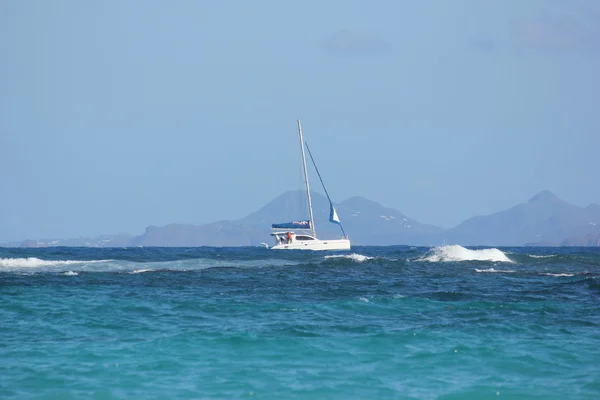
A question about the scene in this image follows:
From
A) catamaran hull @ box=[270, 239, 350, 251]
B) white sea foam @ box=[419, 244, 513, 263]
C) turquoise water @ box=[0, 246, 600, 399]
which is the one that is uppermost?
catamaran hull @ box=[270, 239, 350, 251]

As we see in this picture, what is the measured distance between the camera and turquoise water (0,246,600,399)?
14344 mm

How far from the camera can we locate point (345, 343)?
18.3m

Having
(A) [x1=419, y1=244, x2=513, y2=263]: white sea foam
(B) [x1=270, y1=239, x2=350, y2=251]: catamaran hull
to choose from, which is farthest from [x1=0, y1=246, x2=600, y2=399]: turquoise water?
(B) [x1=270, y1=239, x2=350, y2=251]: catamaran hull

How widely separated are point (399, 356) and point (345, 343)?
179 centimetres

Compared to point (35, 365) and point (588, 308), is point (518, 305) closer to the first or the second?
point (588, 308)

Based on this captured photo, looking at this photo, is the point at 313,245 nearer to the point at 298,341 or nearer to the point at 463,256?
the point at 463,256

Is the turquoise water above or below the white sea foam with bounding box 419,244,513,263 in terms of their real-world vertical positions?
below

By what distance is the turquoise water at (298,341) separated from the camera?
14.3 meters

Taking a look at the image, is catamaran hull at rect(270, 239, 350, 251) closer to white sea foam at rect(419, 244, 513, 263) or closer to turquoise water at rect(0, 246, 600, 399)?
white sea foam at rect(419, 244, 513, 263)

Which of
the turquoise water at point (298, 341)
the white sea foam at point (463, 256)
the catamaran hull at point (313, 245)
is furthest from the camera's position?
the catamaran hull at point (313, 245)

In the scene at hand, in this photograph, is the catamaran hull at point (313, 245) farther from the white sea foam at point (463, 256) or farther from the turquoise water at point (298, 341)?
the turquoise water at point (298, 341)

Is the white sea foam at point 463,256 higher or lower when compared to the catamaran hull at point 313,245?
lower

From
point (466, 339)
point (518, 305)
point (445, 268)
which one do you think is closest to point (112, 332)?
point (466, 339)

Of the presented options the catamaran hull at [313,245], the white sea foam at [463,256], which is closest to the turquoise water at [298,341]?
the white sea foam at [463,256]
